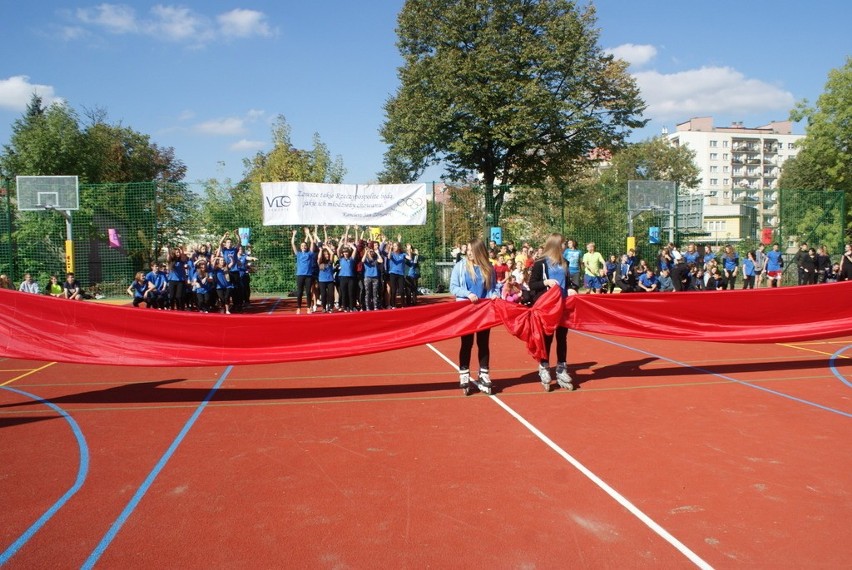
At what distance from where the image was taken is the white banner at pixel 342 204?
736 inches

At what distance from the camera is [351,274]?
1576 cm

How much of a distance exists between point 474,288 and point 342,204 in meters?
12.0

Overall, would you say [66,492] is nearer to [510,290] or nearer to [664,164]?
[510,290]

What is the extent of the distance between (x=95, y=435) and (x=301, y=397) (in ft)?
7.46

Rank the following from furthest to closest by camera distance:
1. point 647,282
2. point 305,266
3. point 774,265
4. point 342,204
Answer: point 774,265 → point 342,204 → point 647,282 → point 305,266

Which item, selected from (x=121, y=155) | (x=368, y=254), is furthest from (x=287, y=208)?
(x=121, y=155)

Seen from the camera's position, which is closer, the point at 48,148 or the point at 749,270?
the point at 749,270

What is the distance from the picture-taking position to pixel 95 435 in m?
6.12

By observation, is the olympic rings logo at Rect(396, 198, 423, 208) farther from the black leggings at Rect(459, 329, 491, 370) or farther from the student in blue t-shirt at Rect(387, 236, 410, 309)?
the black leggings at Rect(459, 329, 491, 370)

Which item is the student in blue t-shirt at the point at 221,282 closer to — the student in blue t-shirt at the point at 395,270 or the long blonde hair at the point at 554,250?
the student in blue t-shirt at the point at 395,270

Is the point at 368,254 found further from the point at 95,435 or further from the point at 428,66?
the point at 428,66

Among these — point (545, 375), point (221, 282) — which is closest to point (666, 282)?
point (545, 375)

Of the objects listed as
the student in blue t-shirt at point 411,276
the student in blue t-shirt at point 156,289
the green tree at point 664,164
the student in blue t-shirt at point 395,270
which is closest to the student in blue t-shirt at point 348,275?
the student in blue t-shirt at point 395,270

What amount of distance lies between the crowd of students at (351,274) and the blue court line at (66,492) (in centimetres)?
854
